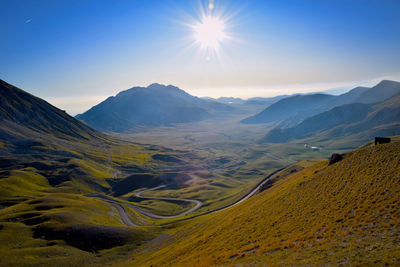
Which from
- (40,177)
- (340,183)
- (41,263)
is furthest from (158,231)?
(40,177)

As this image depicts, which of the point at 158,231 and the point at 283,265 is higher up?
the point at 283,265

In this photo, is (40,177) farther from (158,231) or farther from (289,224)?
(289,224)

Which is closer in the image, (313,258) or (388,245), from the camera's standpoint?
(388,245)

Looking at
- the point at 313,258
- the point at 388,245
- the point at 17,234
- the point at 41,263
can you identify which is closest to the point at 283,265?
the point at 313,258

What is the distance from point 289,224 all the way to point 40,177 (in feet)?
580

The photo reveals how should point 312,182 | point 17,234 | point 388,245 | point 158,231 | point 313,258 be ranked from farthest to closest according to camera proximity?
1. point 158,231
2. point 17,234
3. point 312,182
4. point 313,258
5. point 388,245

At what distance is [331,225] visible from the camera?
91.2 feet

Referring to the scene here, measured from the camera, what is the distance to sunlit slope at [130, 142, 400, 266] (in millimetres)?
21188

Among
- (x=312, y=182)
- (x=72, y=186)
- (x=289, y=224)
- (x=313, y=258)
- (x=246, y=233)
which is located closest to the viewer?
(x=313, y=258)

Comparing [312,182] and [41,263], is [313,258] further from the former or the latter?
[41,263]

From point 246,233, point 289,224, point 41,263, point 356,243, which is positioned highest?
point 356,243

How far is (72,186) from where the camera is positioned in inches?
6033

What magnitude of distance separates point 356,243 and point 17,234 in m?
81.4

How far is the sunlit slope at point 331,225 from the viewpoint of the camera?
834 inches
